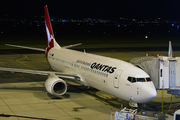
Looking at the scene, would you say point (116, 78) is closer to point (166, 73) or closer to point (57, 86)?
point (166, 73)

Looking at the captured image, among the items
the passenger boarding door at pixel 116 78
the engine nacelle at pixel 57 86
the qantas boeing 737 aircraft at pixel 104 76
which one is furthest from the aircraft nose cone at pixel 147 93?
the engine nacelle at pixel 57 86

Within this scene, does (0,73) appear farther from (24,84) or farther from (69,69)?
(69,69)

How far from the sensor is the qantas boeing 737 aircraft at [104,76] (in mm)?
18422

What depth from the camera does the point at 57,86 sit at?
23750 mm

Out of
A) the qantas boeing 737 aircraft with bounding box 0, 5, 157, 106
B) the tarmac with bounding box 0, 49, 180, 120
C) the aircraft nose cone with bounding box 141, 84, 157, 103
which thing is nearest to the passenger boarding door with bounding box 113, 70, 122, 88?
the qantas boeing 737 aircraft with bounding box 0, 5, 157, 106

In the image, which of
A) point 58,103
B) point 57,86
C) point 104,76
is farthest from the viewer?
point 57,86

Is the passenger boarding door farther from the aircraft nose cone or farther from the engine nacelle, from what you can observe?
the engine nacelle

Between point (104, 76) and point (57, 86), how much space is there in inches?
190

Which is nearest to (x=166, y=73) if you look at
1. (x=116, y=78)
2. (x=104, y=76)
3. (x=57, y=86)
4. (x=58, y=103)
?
(x=116, y=78)

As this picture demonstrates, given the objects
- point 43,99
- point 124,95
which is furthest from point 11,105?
point 124,95

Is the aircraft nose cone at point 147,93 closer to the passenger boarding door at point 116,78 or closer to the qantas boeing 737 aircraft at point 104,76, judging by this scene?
the qantas boeing 737 aircraft at point 104,76

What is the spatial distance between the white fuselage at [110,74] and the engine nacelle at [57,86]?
82.2 inches

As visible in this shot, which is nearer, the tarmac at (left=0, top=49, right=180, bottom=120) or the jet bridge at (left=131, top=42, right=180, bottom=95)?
the tarmac at (left=0, top=49, right=180, bottom=120)

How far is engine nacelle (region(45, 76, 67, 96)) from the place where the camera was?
2231 centimetres
